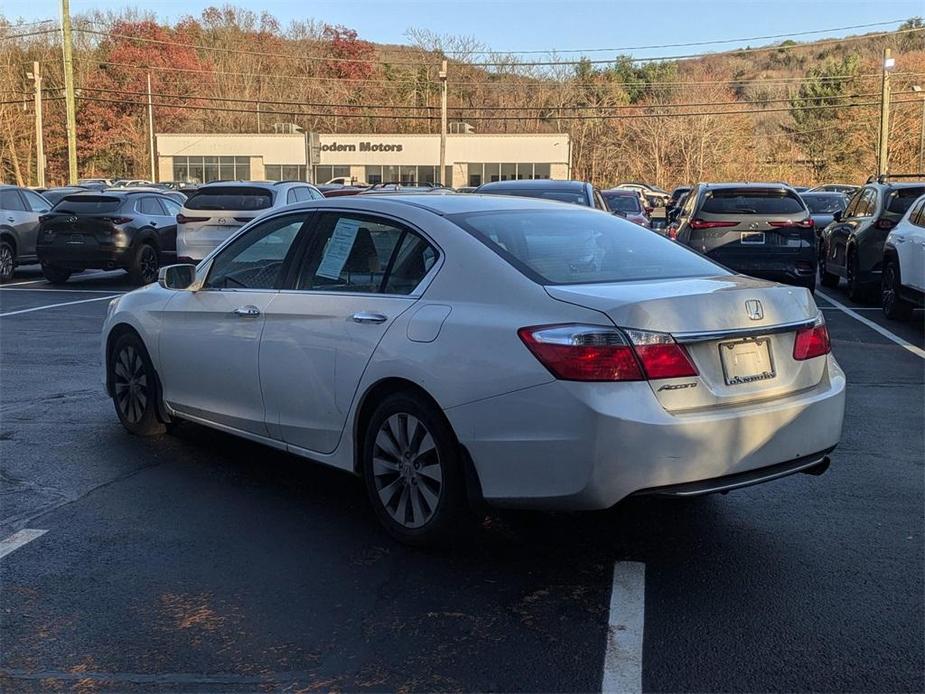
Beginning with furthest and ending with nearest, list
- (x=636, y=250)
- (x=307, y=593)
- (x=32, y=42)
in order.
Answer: (x=32, y=42) → (x=636, y=250) → (x=307, y=593)

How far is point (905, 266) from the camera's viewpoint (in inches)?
458

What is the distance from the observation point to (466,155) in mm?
60844

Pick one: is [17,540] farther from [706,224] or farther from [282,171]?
[282,171]

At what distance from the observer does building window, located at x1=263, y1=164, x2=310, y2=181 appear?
64250mm

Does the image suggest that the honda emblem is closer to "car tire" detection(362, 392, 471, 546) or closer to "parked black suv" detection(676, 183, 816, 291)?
"car tire" detection(362, 392, 471, 546)

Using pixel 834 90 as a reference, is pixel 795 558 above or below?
below

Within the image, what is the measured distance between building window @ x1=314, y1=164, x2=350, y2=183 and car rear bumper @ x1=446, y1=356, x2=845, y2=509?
61.1 meters

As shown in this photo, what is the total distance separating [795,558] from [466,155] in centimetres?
5788

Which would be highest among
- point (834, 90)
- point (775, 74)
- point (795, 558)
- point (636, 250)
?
point (775, 74)

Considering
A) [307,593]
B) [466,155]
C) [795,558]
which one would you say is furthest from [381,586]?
[466,155]

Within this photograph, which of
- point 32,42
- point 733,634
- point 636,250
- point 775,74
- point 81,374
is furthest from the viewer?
point 775,74

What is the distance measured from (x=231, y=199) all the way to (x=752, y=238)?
7.99 meters

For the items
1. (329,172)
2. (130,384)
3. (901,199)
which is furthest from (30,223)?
(329,172)

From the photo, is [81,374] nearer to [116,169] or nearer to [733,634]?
[733,634]
